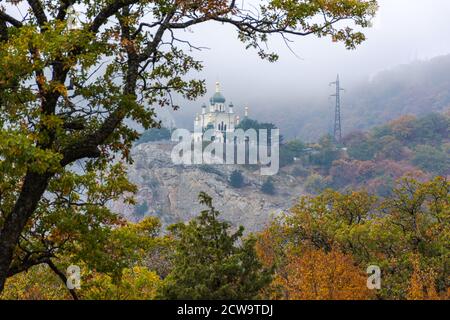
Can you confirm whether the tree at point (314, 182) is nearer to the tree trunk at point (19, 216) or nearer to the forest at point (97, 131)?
the forest at point (97, 131)

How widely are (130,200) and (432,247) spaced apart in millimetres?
18114

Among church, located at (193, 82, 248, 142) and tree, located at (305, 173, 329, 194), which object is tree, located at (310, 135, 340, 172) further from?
church, located at (193, 82, 248, 142)

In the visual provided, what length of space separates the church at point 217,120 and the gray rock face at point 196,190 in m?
10.6

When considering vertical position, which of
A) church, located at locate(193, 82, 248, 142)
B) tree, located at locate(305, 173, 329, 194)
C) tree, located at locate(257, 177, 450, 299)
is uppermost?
church, located at locate(193, 82, 248, 142)

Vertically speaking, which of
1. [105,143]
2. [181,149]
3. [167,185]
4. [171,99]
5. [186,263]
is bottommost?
[186,263]

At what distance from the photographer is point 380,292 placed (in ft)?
71.8

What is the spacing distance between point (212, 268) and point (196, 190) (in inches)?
5916

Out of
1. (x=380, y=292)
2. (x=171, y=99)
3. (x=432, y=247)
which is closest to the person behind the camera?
(x=171, y=99)

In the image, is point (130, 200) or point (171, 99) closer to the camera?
point (171, 99)

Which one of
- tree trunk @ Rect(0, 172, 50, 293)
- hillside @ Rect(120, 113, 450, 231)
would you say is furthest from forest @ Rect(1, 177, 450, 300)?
hillside @ Rect(120, 113, 450, 231)

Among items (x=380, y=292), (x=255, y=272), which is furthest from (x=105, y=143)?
(x=380, y=292)

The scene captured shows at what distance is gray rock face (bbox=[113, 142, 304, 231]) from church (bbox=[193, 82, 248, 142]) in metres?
10.6

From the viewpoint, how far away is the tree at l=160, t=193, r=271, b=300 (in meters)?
11.6

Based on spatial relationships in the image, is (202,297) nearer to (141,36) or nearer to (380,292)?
(141,36)
